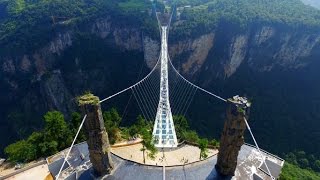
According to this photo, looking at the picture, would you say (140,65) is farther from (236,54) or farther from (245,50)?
(245,50)

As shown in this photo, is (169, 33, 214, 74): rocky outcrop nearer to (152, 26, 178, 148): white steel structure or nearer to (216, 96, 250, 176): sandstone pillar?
(152, 26, 178, 148): white steel structure

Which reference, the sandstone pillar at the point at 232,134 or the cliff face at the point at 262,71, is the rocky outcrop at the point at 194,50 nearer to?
the cliff face at the point at 262,71

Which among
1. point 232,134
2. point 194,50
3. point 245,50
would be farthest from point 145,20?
point 232,134

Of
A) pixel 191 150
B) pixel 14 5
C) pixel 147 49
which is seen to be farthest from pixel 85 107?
pixel 14 5

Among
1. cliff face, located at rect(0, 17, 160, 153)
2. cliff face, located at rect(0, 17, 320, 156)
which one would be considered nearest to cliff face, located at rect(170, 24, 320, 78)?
cliff face, located at rect(0, 17, 320, 156)

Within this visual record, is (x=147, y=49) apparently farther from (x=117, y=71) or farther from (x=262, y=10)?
(x=262, y=10)
